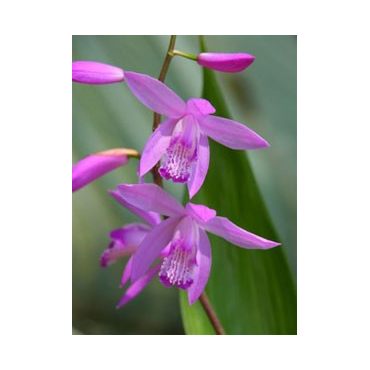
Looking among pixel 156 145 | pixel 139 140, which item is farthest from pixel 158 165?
pixel 139 140

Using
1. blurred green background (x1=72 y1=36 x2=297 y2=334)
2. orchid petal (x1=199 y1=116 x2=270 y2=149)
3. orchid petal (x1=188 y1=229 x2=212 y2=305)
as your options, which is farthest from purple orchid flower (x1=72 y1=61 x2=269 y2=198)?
blurred green background (x1=72 y1=36 x2=297 y2=334)

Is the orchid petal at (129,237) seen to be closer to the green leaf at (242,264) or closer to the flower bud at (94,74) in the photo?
the green leaf at (242,264)

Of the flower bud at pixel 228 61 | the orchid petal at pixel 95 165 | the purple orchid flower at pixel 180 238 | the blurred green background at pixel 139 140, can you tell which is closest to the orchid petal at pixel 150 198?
the purple orchid flower at pixel 180 238

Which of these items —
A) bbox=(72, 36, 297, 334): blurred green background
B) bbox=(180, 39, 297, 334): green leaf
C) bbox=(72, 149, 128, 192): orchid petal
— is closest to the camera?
bbox=(72, 149, 128, 192): orchid petal

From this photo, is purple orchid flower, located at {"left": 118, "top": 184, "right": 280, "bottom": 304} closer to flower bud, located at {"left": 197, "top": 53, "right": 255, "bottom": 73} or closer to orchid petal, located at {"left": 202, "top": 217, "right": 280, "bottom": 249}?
orchid petal, located at {"left": 202, "top": 217, "right": 280, "bottom": 249}
